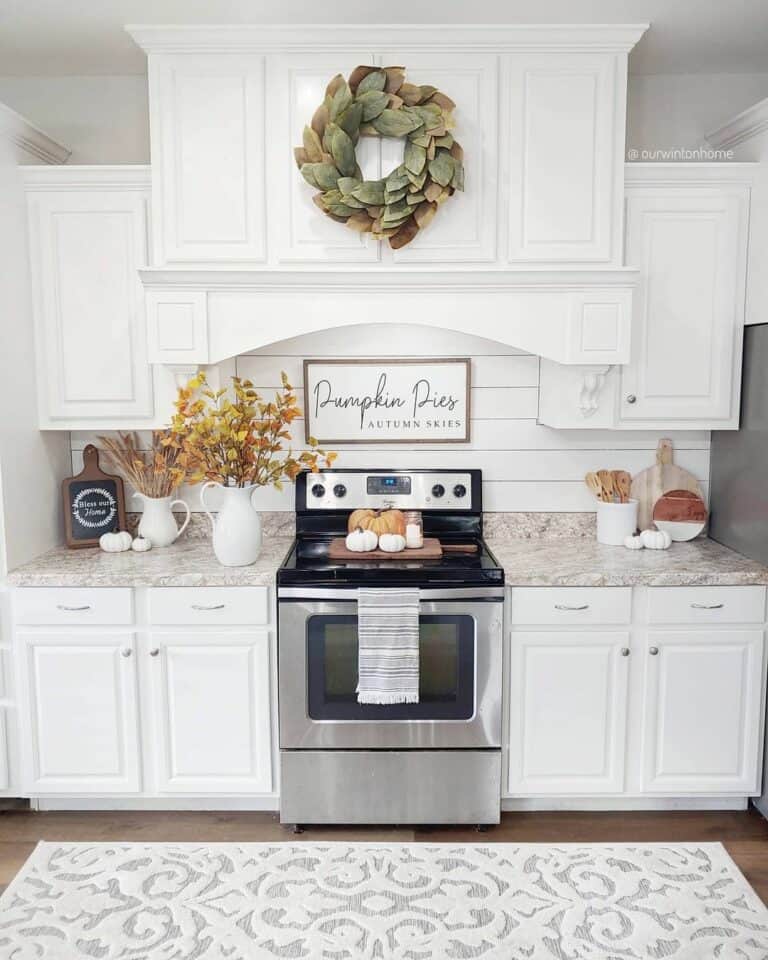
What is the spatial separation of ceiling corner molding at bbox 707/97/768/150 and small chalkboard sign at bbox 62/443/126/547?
8.46 feet

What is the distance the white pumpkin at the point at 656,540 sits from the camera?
9.57ft

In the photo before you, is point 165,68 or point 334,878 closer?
point 334,878

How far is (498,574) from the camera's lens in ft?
8.45

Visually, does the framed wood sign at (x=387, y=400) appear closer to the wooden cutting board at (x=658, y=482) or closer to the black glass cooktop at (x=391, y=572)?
the black glass cooktop at (x=391, y=572)

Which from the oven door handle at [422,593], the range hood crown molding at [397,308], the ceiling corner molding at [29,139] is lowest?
the oven door handle at [422,593]

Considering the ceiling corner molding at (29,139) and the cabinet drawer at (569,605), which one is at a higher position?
the ceiling corner molding at (29,139)

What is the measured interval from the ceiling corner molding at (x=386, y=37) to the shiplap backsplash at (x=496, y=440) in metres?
0.97

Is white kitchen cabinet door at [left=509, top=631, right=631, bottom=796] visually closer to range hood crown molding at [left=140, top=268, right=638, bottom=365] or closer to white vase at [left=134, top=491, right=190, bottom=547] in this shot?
range hood crown molding at [left=140, top=268, right=638, bottom=365]

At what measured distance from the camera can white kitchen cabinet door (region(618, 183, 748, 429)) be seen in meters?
2.75

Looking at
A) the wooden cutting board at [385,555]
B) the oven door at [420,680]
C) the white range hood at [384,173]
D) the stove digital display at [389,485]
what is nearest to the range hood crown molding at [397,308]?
the white range hood at [384,173]

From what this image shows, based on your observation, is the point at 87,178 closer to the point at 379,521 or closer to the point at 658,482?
the point at 379,521

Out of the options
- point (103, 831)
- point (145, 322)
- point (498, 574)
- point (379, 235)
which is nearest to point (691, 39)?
point (379, 235)

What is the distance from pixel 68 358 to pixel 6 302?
0.90 ft

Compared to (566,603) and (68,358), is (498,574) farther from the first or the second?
(68,358)
